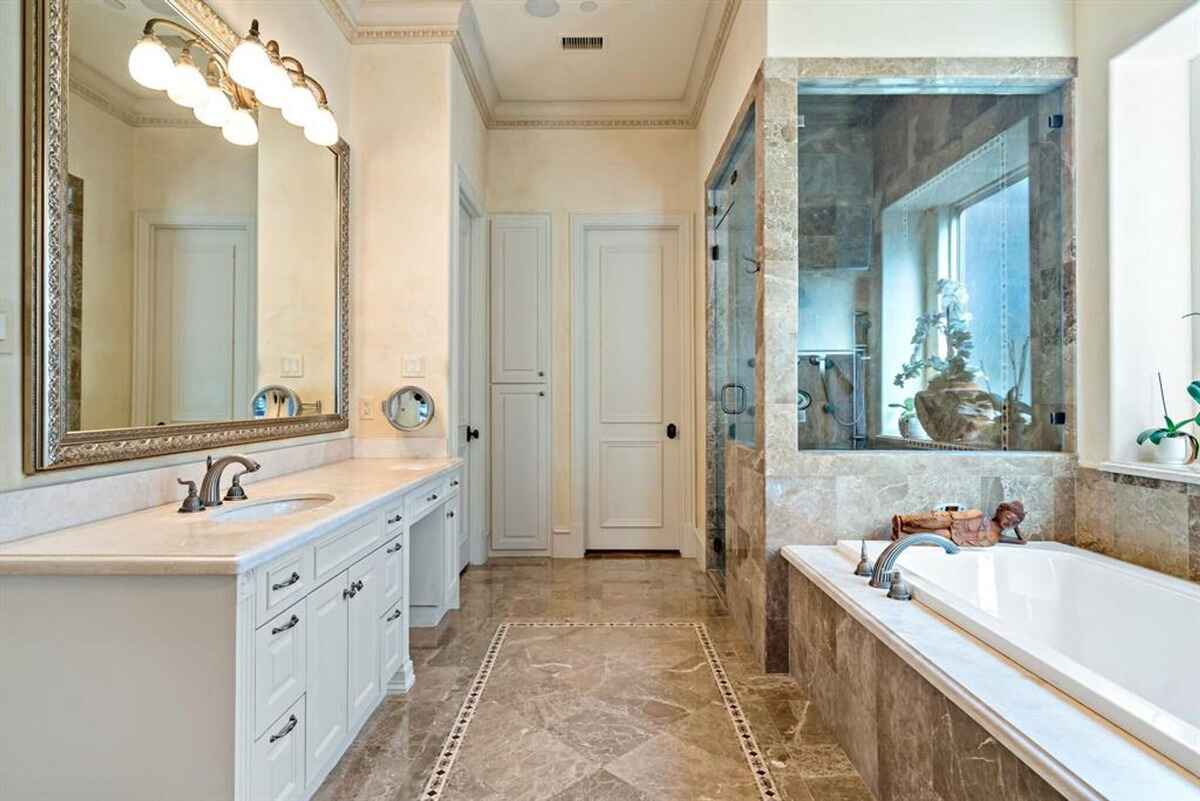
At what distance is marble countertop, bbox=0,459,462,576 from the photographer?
Result: 119 centimetres

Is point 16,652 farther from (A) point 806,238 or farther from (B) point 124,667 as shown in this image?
(A) point 806,238

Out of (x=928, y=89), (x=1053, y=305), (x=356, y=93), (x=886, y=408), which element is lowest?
(x=886, y=408)

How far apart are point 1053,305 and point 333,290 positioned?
308 cm

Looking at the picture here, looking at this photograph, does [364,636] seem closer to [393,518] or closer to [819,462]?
[393,518]

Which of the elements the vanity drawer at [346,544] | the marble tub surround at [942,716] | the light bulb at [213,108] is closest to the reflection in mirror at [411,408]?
the vanity drawer at [346,544]

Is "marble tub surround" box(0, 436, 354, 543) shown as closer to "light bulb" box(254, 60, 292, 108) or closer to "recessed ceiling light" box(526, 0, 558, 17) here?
"light bulb" box(254, 60, 292, 108)

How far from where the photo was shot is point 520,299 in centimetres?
405

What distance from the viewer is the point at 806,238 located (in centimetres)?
247

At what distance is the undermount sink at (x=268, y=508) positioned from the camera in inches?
67.4

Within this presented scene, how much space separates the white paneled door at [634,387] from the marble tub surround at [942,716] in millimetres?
2048

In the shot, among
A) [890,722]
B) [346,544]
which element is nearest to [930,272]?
[890,722]

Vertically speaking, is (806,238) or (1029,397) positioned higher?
(806,238)

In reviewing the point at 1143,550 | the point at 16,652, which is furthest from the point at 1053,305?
the point at 16,652

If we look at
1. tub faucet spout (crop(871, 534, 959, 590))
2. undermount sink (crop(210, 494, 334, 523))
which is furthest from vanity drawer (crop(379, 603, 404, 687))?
tub faucet spout (crop(871, 534, 959, 590))
